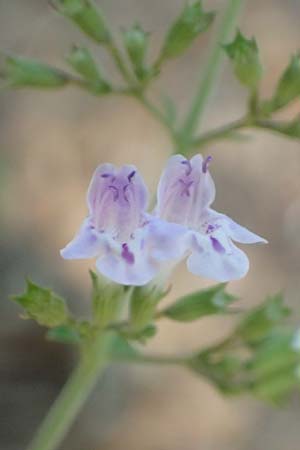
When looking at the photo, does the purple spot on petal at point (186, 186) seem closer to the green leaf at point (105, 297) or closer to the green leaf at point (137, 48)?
the green leaf at point (105, 297)

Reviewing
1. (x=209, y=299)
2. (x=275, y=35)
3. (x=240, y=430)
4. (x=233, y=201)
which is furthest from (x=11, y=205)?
(x=209, y=299)

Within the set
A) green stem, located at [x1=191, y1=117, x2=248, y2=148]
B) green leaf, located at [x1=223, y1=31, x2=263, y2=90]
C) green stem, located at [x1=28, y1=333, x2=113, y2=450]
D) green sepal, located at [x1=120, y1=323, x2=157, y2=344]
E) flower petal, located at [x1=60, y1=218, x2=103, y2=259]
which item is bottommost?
green stem, located at [x1=28, y1=333, x2=113, y2=450]

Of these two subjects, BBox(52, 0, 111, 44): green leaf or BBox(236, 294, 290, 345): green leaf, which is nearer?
BBox(52, 0, 111, 44): green leaf

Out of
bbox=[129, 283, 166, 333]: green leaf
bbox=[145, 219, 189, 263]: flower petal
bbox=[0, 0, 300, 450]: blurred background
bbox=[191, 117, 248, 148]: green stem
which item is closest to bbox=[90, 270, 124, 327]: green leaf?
bbox=[129, 283, 166, 333]: green leaf

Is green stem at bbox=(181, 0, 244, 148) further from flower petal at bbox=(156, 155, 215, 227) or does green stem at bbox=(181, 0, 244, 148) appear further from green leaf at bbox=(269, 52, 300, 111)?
flower petal at bbox=(156, 155, 215, 227)

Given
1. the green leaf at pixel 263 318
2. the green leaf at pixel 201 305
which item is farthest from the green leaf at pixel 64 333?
the green leaf at pixel 263 318

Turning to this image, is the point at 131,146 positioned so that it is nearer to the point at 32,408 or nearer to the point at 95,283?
the point at 32,408
